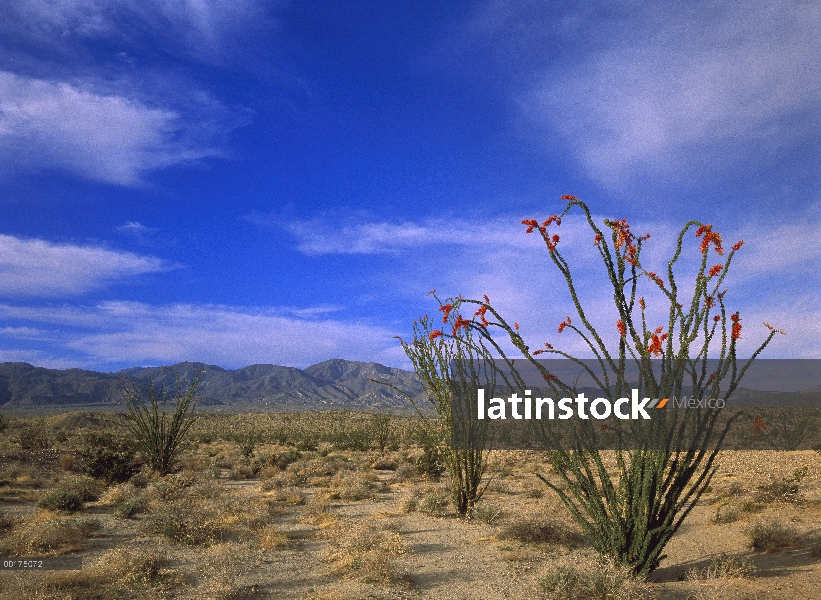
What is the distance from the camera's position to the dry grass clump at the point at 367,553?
6.75 meters

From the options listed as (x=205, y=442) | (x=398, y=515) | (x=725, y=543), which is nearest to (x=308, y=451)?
(x=205, y=442)

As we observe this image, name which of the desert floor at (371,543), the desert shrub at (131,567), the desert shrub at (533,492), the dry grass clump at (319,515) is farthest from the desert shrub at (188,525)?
the desert shrub at (533,492)

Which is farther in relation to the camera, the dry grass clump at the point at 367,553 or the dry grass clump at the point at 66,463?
the dry grass clump at the point at 66,463

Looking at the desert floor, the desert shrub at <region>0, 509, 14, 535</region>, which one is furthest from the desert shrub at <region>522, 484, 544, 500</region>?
the desert shrub at <region>0, 509, 14, 535</region>

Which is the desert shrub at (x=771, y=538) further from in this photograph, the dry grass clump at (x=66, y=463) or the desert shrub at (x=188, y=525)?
the dry grass clump at (x=66, y=463)

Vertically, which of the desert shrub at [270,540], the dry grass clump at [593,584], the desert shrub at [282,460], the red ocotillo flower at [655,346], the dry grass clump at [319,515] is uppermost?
the red ocotillo flower at [655,346]

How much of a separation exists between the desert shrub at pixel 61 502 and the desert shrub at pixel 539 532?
876 cm

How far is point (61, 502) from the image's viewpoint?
10766mm

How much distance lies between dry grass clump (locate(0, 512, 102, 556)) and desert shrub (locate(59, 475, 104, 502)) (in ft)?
9.73

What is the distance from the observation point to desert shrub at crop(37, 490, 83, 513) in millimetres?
10656

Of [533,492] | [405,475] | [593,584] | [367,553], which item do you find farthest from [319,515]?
[593,584]

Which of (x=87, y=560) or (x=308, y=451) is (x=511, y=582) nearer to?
(x=87, y=560)

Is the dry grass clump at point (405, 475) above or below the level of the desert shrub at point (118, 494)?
below

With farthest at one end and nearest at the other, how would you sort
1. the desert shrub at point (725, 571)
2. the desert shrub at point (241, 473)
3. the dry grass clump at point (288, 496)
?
the desert shrub at point (241, 473) < the dry grass clump at point (288, 496) < the desert shrub at point (725, 571)
